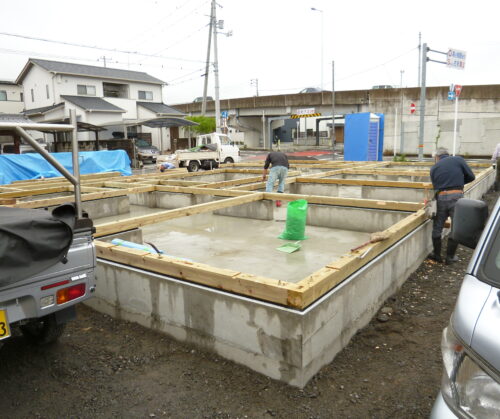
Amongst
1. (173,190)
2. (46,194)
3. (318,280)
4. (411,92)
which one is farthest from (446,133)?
(318,280)

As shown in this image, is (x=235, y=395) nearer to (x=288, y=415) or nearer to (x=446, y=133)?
(x=288, y=415)

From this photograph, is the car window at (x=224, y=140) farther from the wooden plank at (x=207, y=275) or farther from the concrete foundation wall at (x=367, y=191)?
the wooden plank at (x=207, y=275)

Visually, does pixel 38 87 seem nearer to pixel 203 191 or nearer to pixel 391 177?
pixel 203 191

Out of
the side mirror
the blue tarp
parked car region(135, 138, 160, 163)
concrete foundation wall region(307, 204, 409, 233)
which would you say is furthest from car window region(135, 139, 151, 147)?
the side mirror

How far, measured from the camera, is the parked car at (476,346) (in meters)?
1.53

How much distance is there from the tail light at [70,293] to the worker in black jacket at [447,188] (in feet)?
16.7

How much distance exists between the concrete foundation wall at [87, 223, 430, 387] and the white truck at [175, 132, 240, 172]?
15.6m

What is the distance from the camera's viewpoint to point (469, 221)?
2346mm

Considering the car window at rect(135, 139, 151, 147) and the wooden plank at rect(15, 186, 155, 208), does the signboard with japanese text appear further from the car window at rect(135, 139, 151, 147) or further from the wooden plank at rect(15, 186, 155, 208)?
the car window at rect(135, 139, 151, 147)

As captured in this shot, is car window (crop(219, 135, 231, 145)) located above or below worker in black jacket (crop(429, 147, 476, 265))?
above

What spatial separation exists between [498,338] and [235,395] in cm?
206

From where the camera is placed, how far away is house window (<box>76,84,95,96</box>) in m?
31.3

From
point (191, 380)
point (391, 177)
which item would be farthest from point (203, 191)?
point (391, 177)

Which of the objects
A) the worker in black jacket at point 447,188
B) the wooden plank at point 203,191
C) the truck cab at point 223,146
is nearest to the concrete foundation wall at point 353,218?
the worker in black jacket at point 447,188
